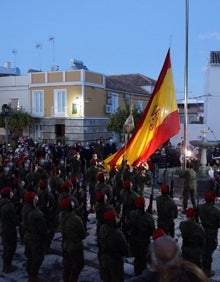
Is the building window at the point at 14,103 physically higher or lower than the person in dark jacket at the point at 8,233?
higher

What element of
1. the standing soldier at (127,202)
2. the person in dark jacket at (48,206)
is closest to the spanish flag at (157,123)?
the standing soldier at (127,202)

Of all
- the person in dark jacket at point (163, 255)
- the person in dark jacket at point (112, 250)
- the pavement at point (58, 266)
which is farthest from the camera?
the pavement at point (58, 266)

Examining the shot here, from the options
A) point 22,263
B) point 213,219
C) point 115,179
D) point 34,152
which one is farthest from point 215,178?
point 34,152

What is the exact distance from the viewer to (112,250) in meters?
6.32

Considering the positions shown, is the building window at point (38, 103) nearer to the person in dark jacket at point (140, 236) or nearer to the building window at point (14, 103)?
the building window at point (14, 103)

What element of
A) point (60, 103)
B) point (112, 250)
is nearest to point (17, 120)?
point (60, 103)

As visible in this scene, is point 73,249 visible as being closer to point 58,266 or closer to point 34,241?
point 34,241

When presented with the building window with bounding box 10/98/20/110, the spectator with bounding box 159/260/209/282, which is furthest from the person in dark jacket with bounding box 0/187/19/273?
the building window with bounding box 10/98/20/110

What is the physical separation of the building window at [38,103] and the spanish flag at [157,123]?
827 inches

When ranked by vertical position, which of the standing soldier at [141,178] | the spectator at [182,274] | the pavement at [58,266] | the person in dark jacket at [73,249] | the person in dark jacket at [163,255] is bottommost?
the pavement at [58,266]

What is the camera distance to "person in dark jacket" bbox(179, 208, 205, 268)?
21.3 feet

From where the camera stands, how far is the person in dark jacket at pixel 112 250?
630 cm

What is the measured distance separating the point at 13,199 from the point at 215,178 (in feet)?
25.6

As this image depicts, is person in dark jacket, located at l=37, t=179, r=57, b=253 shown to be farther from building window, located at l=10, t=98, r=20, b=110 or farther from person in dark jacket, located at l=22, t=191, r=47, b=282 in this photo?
building window, located at l=10, t=98, r=20, b=110
